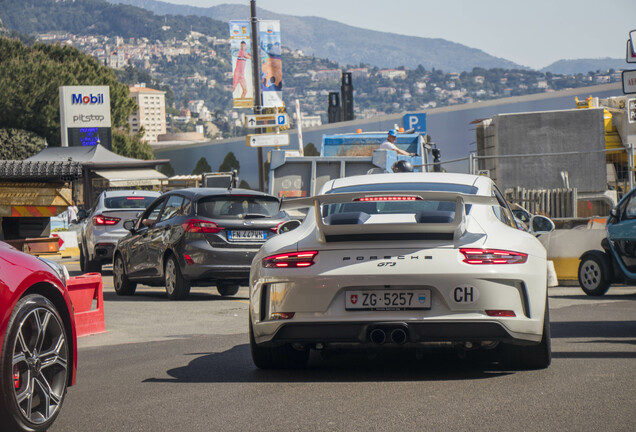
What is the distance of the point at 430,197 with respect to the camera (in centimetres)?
693

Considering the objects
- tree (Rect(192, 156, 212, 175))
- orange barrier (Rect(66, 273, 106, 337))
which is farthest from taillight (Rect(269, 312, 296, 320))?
tree (Rect(192, 156, 212, 175))

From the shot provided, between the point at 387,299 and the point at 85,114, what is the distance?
Answer: 158 feet

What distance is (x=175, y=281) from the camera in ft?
49.1

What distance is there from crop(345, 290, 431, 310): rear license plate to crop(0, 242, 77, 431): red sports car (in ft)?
6.06

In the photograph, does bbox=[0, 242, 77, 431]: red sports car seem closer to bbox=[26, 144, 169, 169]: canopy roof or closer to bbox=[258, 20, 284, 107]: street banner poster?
bbox=[258, 20, 284, 107]: street banner poster

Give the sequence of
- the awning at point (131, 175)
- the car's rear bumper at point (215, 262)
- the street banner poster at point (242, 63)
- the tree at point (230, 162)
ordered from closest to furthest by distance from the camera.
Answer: the car's rear bumper at point (215, 262), the street banner poster at point (242, 63), the awning at point (131, 175), the tree at point (230, 162)

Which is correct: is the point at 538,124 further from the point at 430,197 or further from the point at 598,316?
the point at 430,197

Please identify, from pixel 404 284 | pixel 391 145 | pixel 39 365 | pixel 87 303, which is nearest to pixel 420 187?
pixel 404 284

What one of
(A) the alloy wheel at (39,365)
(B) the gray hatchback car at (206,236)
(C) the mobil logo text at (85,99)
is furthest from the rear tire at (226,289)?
(C) the mobil logo text at (85,99)

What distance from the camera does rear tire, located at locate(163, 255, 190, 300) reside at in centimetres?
1490

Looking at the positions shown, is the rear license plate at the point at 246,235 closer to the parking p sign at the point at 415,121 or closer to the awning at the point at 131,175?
the parking p sign at the point at 415,121

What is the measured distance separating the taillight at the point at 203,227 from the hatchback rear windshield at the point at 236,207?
0.13m

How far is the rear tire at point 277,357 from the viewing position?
743 centimetres

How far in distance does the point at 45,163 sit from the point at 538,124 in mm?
17281
